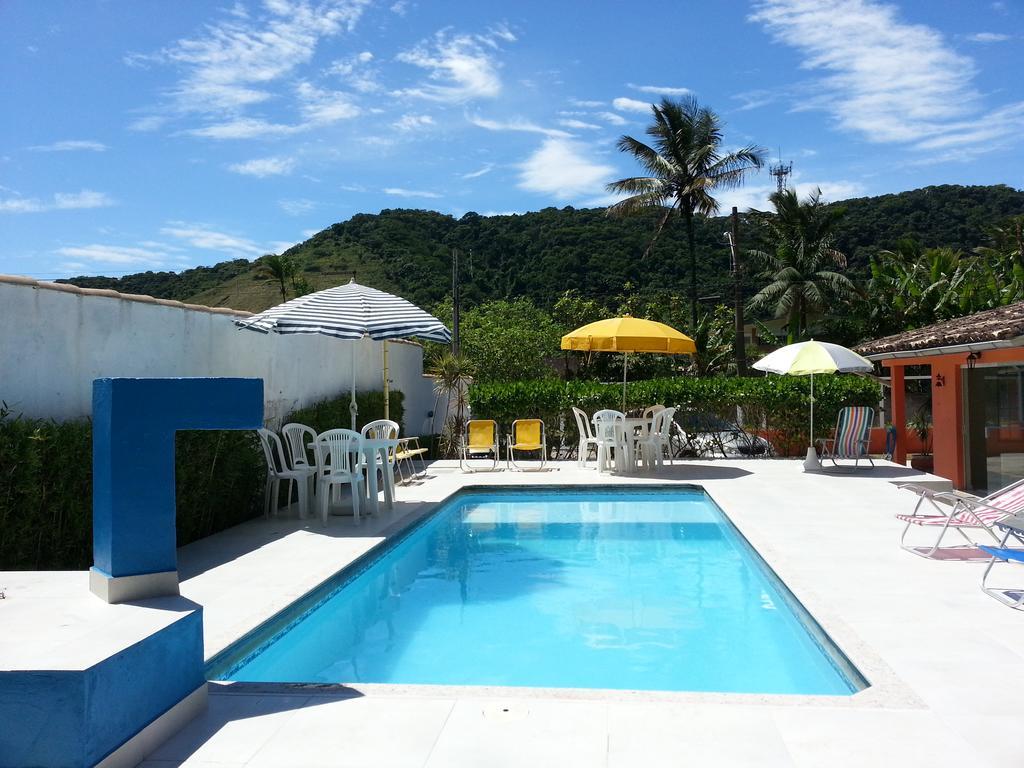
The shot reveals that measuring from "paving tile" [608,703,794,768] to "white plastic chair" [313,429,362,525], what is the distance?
18.2 ft

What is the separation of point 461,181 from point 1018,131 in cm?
2235

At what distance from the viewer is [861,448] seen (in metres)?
13.7

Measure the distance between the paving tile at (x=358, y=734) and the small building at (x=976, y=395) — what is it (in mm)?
7535

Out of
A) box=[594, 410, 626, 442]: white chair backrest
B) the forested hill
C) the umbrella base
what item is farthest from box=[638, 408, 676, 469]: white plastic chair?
the forested hill

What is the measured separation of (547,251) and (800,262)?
43.1ft

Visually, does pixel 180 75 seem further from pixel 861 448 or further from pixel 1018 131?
pixel 1018 131

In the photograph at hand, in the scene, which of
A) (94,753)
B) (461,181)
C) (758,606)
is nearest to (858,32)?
(758,606)

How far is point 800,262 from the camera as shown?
119ft

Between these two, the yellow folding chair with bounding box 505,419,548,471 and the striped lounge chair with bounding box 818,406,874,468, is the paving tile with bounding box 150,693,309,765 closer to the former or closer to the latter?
the yellow folding chair with bounding box 505,419,548,471

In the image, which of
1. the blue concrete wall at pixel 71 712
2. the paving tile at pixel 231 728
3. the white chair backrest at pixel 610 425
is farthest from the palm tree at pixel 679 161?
the blue concrete wall at pixel 71 712

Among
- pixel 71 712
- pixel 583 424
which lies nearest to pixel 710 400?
pixel 583 424

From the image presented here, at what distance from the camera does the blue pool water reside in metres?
4.96

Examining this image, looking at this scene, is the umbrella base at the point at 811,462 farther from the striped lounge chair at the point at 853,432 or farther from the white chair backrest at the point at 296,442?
the white chair backrest at the point at 296,442

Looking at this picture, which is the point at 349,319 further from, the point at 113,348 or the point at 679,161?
the point at 679,161
